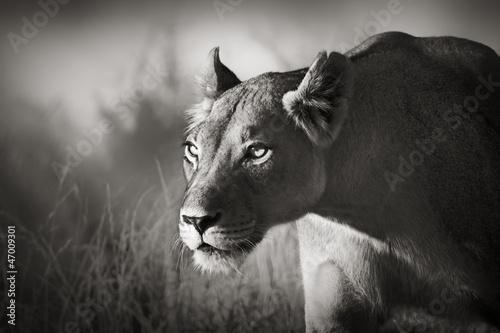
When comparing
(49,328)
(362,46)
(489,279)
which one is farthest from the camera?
(49,328)

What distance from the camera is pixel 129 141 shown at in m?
8.62

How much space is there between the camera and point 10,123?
7.95 meters

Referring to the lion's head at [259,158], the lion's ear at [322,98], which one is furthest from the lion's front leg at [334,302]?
the lion's ear at [322,98]

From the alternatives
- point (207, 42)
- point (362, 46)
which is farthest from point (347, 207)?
point (207, 42)

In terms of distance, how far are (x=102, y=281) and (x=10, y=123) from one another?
238 cm

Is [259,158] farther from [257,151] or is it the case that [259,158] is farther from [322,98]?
[322,98]

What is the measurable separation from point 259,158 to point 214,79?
942 mm

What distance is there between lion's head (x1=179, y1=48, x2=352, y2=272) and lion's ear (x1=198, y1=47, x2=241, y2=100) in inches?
14.7

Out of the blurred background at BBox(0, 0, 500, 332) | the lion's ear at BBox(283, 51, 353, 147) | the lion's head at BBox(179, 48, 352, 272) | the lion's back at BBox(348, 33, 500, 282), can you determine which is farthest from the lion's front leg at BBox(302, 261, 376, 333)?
the blurred background at BBox(0, 0, 500, 332)

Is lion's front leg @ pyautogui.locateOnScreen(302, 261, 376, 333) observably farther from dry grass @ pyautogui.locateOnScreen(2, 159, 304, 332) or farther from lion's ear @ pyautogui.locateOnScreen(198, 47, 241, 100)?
dry grass @ pyautogui.locateOnScreen(2, 159, 304, 332)

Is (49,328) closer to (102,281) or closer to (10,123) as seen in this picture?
(102,281)

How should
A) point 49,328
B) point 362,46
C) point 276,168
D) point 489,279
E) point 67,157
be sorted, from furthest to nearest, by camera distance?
point 67,157, point 49,328, point 362,46, point 489,279, point 276,168

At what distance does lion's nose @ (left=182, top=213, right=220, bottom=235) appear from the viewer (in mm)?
3816

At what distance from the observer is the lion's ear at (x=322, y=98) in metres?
4.08
